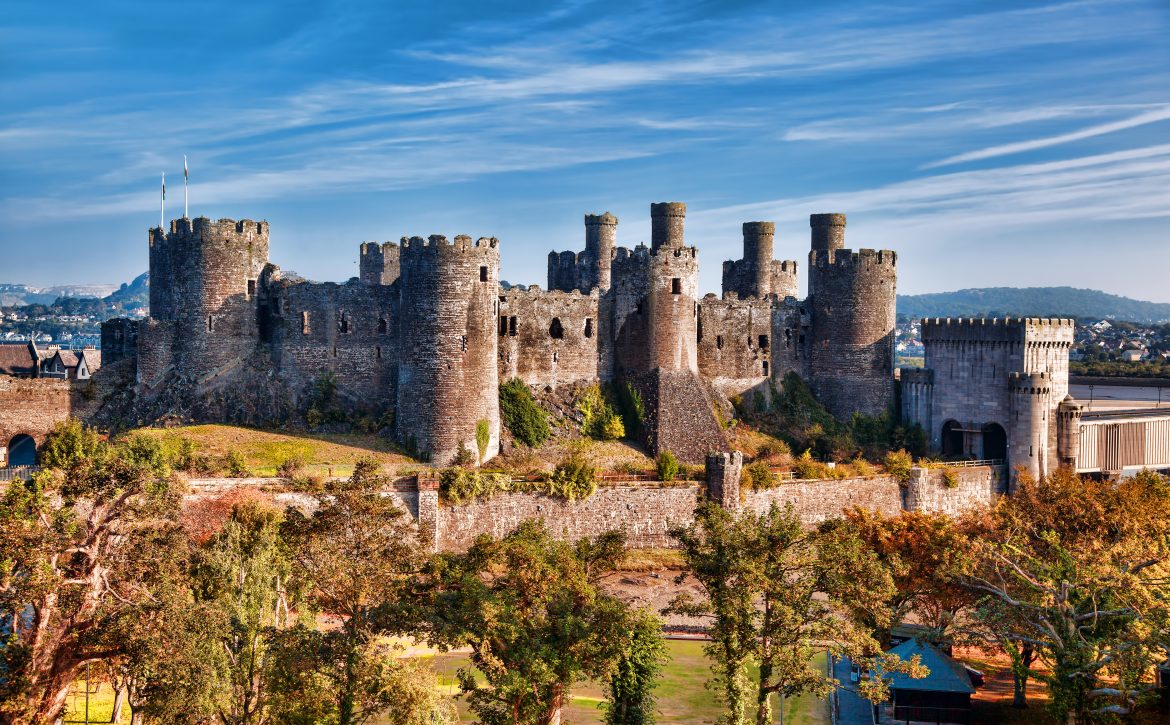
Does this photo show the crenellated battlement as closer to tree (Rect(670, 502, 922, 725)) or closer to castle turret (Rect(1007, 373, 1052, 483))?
castle turret (Rect(1007, 373, 1052, 483))

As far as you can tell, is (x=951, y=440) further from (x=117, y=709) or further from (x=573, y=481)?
(x=117, y=709)

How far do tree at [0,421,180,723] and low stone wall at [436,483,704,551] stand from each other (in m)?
15.9

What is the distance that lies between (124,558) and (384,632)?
610cm

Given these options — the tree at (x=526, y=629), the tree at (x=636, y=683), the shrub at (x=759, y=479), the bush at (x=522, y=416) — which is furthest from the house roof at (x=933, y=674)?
the bush at (x=522, y=416)

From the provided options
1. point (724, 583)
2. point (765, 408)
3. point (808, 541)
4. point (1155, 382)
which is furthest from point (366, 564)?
point (1155, 382)

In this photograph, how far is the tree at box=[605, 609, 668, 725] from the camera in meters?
28.4

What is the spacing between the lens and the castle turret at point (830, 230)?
55.2 metres

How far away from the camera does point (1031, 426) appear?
159 feet

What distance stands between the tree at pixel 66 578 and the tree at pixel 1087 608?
20382 mm

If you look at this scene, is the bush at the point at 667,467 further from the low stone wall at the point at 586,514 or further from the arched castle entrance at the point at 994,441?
the arched castle entrance at the point at 994,441

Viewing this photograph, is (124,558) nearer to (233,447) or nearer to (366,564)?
(366,564)

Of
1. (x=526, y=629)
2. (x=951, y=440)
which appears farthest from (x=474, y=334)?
(x=951, y=440)

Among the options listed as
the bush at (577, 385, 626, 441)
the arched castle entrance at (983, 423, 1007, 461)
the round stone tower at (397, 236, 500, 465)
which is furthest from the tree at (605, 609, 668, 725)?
the arched castle entrance at (983, 423, 1007, 461)

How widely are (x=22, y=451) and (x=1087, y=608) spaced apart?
4700 centimetres
